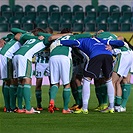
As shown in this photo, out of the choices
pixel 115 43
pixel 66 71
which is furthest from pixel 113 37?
pixel 66 71

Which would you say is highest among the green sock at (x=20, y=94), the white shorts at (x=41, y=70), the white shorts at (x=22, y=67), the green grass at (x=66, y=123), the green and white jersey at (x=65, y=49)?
the green and white jersey at (x=65, y=49)

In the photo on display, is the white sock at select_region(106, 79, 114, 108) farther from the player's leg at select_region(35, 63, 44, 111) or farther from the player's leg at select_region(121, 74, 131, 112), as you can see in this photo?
the player's leg at select_region(35, 63, 44, 111)

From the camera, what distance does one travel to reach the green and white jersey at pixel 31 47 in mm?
12969

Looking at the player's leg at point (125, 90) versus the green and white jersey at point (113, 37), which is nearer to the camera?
the green and white jersey at point (113, 37)

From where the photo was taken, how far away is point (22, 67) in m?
12.9

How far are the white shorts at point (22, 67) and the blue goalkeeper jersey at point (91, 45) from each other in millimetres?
741

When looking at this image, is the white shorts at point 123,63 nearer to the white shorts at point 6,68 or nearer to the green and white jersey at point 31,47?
the green and white jersey at point 31,47

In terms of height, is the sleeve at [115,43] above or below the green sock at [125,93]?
above

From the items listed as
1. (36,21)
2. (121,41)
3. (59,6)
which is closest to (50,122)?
(121,41)

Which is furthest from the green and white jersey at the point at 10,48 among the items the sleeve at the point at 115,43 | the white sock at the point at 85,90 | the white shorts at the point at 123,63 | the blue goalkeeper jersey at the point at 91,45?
the white shorts at the point at 123,63

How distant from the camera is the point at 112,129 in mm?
10695

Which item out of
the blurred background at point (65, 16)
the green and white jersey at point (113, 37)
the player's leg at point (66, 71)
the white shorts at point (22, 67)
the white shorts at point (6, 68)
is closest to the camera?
the white shorts at point (22, 67)

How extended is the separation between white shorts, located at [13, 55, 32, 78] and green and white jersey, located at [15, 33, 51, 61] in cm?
8

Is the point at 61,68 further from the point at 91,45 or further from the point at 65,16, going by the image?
the point at 65,16
